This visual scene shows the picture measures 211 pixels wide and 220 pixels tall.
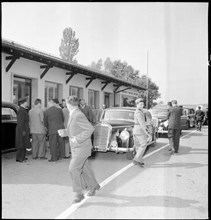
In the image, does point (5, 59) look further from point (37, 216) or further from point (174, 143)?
point (37, 216)

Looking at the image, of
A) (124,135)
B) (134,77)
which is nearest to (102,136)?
(124,135)

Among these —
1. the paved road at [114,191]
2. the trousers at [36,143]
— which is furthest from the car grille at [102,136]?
the trousers at [36,143]

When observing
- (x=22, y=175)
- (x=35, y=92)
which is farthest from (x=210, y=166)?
(x=35, y=92)

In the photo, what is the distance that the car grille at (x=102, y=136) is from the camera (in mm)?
8062

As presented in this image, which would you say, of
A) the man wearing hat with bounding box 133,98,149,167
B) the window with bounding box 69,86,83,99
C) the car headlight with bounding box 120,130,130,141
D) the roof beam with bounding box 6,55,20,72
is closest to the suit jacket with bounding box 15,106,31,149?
the car headlight with bounding box 120,130,130,141

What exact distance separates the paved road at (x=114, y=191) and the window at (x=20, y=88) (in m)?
4.86

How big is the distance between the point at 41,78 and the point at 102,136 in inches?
260

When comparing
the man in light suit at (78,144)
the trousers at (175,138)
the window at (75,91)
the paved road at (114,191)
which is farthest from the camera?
the window at (75,91)

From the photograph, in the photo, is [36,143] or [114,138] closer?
[114,138]

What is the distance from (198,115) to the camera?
18.4m

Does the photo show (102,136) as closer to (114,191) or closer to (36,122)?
Result: (36,122)

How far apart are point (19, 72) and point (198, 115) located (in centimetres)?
1205

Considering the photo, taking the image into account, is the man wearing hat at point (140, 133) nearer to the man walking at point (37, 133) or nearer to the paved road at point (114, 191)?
the paved road at point (114, 191)

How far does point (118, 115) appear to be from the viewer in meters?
9.51
